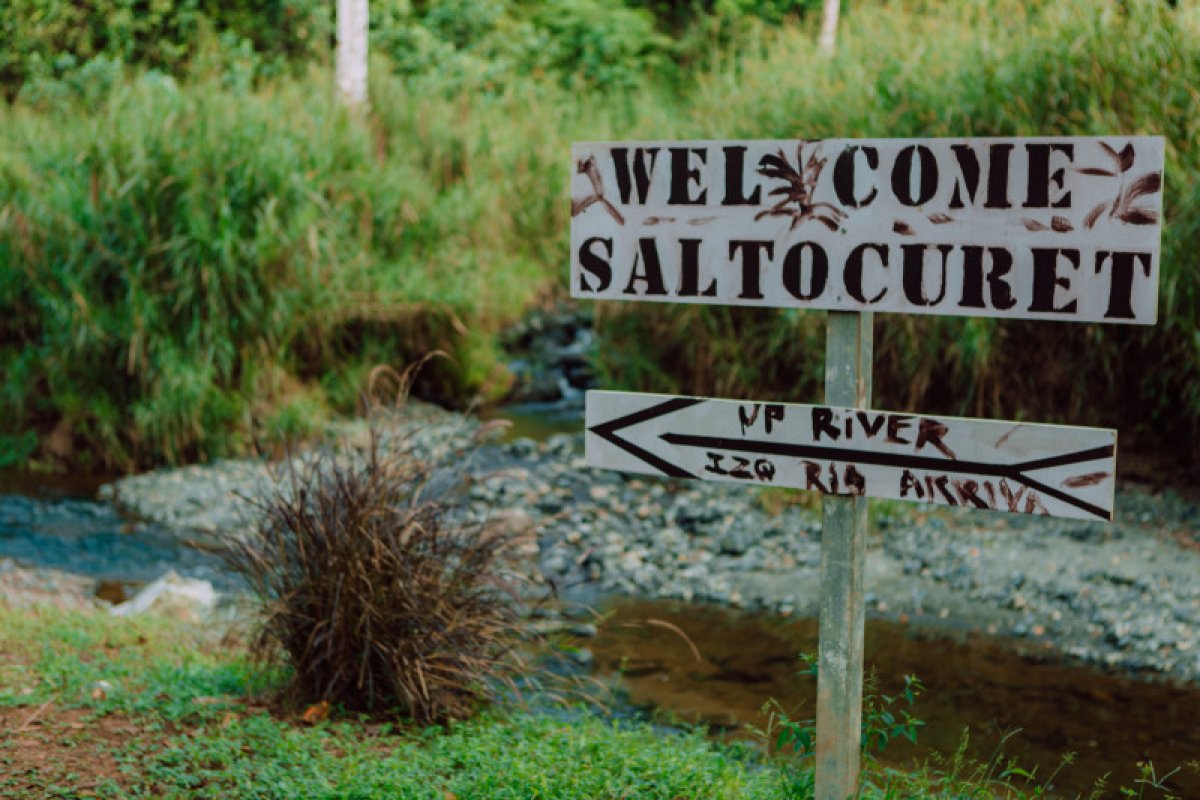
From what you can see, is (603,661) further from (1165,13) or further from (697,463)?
(1165,13)

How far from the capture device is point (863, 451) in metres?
2.65

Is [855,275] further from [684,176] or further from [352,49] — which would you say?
[352,49]

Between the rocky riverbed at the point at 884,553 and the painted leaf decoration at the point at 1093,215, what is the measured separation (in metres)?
3.01

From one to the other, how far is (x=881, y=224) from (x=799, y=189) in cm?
21

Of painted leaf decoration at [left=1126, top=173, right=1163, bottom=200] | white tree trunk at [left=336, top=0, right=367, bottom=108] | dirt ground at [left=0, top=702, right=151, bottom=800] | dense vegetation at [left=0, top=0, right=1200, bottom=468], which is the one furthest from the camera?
white tree trunk at [left=336, top=0, right=367, bottom=108]

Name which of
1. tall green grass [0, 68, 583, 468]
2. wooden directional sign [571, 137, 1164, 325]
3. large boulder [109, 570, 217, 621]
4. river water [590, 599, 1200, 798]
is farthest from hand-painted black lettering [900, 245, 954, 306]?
tall green grass [0, 68, 583, 468]

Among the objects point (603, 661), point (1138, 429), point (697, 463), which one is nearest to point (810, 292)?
point (697, 463)

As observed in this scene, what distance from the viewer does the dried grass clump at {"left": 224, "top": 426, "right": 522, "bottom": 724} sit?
375 centimetres

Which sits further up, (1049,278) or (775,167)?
(775,167)

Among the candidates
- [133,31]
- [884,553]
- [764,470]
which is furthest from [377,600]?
[133,31]

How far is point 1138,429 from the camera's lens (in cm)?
737

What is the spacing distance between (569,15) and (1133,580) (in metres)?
15.1

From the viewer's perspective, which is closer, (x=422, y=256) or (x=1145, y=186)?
(x=1145, y=186)

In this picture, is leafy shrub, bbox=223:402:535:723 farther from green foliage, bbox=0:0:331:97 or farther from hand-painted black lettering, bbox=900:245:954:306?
green foliage, bbox=0:0:331:97
